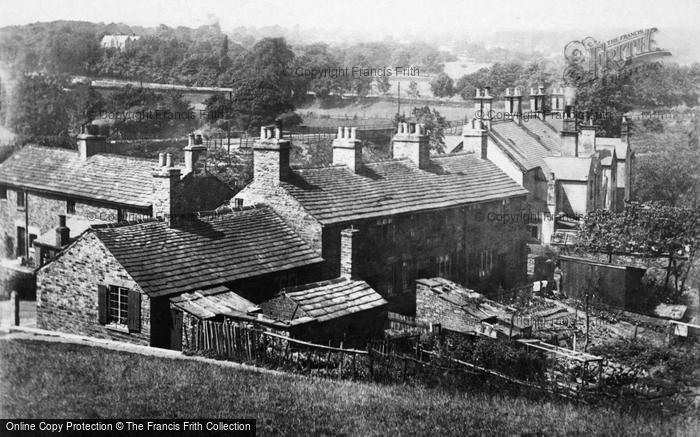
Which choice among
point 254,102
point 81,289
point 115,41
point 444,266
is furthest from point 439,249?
point 115,41

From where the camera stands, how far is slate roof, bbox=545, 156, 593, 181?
43906 millimetres

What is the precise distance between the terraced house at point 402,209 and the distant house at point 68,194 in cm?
479

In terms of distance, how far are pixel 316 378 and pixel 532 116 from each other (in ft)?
141

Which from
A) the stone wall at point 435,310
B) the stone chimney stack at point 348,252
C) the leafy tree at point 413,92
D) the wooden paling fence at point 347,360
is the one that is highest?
the leafy tree at point 413,92

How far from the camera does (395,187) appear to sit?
110ft

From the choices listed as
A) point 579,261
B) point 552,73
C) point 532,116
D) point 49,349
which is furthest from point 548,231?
point 552,73

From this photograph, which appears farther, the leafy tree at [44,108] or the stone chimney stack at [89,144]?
the leafy tree at [44,108]

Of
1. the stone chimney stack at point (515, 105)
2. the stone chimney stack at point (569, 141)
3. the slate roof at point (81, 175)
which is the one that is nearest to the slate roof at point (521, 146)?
the stone chimney stack at point (569, 141)

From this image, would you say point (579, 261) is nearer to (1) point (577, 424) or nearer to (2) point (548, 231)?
(2) point (548, 231)

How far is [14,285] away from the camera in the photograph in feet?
104

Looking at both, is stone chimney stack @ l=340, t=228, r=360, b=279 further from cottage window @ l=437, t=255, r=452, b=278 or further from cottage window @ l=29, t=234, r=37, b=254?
cottage window @ l=29, t=234, r=37, b=254

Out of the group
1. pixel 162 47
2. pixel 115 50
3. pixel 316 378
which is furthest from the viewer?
pixel 162 47

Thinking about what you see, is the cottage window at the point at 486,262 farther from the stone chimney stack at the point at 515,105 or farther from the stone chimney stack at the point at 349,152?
the stone chimney stack at the point at 515,105

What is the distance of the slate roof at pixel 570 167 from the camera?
43.9m
